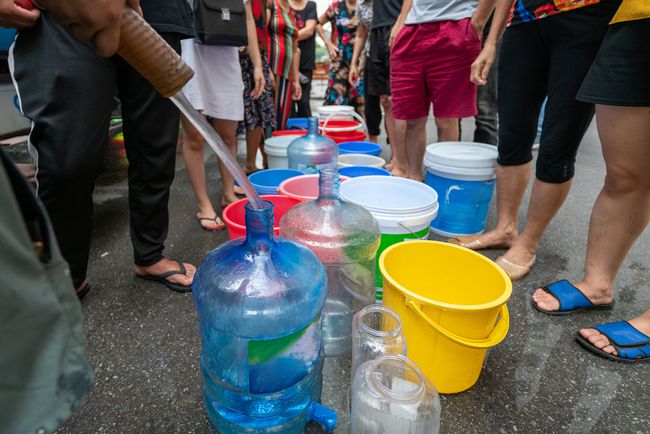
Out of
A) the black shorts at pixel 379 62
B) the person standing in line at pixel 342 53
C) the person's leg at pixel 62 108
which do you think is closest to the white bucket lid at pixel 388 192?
the person's leg at pixel 62 108

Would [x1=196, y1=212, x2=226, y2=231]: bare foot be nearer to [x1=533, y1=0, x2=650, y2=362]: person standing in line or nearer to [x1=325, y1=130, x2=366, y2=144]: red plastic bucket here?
[x1=325, y1=130, x2=366, y2=144]: red plastic bucket

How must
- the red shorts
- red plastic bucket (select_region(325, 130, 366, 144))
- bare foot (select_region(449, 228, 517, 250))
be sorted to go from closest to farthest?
bare foot (select_region(449, 228, 517, 250))
the red shorts
red plastic bucket (select_region(325, 130, 366, 144))

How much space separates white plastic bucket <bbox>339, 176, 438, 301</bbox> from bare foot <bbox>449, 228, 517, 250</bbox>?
40cm

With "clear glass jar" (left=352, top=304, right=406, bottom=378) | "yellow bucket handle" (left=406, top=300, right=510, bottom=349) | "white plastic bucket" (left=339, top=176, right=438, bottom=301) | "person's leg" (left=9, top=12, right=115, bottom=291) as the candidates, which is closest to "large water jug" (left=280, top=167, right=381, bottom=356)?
"white plastic bucket" (left=339, top=176, right=438, bottom=301)

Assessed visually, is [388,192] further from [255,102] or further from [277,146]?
[255,102]

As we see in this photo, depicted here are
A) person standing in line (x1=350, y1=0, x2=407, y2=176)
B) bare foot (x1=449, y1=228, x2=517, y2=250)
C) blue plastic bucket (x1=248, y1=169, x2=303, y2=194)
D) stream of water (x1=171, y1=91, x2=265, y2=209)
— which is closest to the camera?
stream of water (x1=171, y1=91, x2=265, y2=209)

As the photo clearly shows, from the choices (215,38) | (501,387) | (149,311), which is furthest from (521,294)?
(215,38)

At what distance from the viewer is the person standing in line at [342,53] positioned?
3.83 metres

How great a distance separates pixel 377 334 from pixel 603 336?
855 mm

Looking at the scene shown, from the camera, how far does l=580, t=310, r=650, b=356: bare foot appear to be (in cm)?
120

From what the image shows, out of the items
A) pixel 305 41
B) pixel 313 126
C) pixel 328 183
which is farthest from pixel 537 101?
pixel 305 41

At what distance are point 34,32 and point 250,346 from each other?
1067mm

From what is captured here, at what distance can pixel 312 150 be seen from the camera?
87.2 inches

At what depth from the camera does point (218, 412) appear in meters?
0.93
